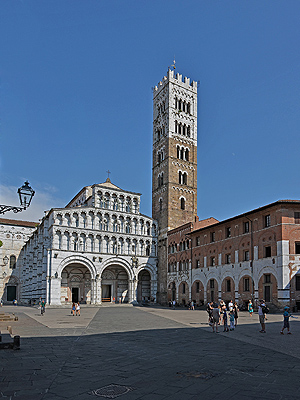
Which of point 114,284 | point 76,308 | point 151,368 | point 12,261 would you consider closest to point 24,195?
point 151,368

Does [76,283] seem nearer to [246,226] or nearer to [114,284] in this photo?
[114,284]

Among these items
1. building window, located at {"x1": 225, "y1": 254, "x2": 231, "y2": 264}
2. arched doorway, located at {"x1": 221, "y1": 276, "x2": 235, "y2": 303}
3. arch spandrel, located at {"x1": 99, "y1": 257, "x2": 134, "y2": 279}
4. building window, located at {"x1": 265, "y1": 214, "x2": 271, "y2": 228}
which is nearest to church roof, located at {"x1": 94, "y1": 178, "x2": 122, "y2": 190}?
arch spandrel, located at {"x1": 99, "y1": 257, "x2": 134, "y2": 279}

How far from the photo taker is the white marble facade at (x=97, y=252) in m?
49.0

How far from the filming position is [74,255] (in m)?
49.9

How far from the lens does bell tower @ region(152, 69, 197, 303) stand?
187ft

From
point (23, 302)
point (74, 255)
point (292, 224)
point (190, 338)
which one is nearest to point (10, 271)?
point (23, 302)

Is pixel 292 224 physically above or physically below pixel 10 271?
above

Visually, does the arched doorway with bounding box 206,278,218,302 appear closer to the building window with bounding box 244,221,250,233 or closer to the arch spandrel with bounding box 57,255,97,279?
the building window with bounding box 244,221,250,233

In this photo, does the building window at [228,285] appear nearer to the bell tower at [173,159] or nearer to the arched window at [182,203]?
the bell tower at [173,159]

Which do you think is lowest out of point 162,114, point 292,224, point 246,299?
point 246,299

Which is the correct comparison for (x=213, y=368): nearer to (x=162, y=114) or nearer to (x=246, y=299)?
(x=246, y=299)

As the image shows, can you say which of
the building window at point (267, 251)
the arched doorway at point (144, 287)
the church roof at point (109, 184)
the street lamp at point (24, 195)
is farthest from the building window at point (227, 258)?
the street lamp at point (24, 195)

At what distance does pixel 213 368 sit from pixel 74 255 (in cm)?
4169

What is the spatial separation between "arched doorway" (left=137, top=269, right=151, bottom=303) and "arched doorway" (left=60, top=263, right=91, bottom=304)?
817 cm
